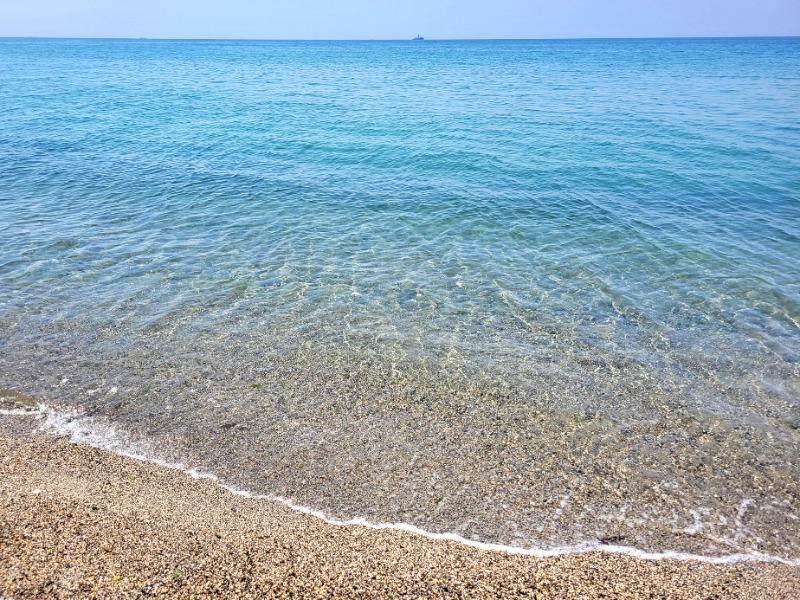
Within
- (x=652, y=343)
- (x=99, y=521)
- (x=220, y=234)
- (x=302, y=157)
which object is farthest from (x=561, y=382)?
(x=302, y=157)

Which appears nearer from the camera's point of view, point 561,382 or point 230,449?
point 230,449

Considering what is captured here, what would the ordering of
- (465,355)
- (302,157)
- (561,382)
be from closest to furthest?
(561,382) < (465,355) < (302,157)

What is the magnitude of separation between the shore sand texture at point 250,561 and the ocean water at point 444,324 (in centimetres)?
46

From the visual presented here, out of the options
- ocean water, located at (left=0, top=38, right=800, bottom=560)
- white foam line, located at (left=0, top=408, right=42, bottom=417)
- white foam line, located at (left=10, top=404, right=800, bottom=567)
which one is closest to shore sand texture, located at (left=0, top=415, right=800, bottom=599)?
white foam line, located at (left=10, top=404, right=800, bottom=567)

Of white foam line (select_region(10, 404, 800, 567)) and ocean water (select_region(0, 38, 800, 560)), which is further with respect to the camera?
ocean water (select_region(0, 38, 800, 560))

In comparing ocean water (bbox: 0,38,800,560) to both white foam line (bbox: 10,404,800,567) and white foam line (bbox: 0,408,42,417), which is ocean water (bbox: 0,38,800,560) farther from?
white foam line (bbox: 0,408,42,417)

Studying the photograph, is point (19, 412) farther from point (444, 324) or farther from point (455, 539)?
point (444, 324)

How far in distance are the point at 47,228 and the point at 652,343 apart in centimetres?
1567

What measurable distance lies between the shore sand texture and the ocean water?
0.46 m

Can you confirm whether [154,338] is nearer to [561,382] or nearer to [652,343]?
[561,382]

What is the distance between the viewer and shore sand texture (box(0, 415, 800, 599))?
5.25m

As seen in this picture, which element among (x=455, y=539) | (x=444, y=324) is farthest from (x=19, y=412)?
(x=444, y=324)

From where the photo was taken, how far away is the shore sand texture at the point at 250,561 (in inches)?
207

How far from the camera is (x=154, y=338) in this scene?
10.5 m
